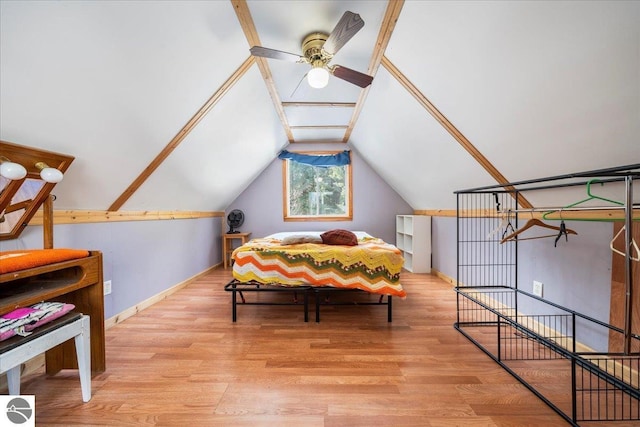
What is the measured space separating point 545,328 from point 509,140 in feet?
5.11

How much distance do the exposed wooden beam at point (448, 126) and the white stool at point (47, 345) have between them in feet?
9.39

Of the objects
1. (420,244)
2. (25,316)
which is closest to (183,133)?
(25,316)

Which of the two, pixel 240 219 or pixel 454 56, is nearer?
pixel 454 56

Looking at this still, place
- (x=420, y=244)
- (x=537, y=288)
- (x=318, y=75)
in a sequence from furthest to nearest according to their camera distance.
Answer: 1. (x=420, y=244)
2. (x=537, y=288)
3. (x=318, y=75)

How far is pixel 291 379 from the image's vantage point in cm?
162

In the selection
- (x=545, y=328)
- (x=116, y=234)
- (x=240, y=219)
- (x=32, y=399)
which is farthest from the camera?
(x=240, y=219)

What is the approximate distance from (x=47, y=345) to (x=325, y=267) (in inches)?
71.5

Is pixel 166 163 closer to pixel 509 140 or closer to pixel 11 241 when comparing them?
pixel 11 241

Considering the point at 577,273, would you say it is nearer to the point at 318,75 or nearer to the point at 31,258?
the point at 318,75

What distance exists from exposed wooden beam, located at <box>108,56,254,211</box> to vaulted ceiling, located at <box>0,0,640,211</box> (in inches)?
0.5

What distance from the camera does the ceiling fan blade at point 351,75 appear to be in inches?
81.0

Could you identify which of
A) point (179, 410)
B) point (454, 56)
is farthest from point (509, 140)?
point (179, 410)

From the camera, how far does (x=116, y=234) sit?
244 centimetres

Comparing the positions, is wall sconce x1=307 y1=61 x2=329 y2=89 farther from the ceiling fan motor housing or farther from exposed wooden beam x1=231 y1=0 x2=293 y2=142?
exposed wooden beam x1=231 y1=0 x2=293 y2=142
